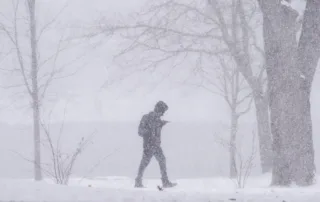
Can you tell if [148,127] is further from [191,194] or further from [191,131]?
[191,131]

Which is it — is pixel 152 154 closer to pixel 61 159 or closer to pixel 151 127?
pixel 151 127

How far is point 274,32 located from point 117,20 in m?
4.70

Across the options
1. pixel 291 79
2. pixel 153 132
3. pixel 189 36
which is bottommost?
pixel 153 132

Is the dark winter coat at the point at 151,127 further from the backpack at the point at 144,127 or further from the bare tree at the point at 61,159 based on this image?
the bare tree at the point at 61,159

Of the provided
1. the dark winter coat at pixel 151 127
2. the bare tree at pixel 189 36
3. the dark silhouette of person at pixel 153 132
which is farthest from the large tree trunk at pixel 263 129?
the dark winter coat at pixel 151 127

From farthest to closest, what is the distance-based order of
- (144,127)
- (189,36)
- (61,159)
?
(189,36), (144,127), (61,159)

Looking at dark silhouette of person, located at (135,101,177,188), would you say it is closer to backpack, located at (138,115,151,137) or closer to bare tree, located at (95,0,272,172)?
backpack, located at (138,115,151,137)

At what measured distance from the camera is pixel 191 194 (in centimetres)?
493

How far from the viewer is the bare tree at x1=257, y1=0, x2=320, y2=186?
7020 mm

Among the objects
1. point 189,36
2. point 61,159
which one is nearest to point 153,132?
point 61,159

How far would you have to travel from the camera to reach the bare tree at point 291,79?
7020 mm

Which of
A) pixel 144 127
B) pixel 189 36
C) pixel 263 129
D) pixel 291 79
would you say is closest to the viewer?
pixel 291 79

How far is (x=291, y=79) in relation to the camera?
23.0 feet

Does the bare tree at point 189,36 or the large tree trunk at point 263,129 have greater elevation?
the bare tree at point 189,36
